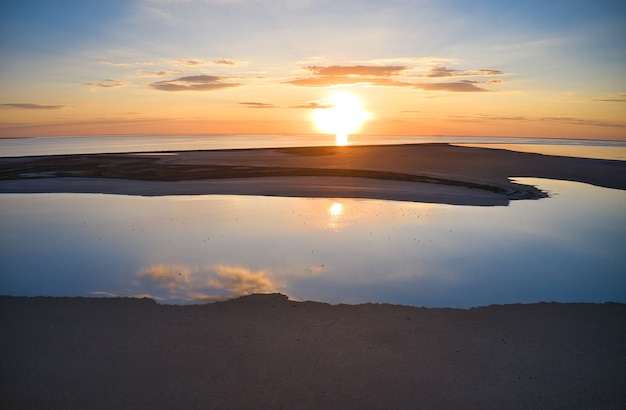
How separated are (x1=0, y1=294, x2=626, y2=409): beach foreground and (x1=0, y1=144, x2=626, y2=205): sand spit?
19.3m

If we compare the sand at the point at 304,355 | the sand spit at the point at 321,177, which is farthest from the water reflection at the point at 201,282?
the sand spit at the point at 321,177

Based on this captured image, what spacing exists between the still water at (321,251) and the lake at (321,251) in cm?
6

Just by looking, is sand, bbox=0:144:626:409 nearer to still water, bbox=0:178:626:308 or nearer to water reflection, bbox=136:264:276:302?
water reflection, bbox=136:264:276:302

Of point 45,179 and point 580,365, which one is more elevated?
point 45,179

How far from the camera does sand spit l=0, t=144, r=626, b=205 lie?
109 feet

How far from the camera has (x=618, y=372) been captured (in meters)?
8.96

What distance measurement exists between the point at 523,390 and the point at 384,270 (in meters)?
7.14

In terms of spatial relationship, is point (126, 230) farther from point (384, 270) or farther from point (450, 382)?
point (450, 382)

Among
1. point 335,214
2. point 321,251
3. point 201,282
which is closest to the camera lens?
point 201,282

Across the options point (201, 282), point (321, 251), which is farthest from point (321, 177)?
point (201, 282)

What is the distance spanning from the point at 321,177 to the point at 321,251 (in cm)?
2359

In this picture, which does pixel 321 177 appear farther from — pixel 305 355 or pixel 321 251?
pixel 305 355

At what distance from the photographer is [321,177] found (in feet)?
134

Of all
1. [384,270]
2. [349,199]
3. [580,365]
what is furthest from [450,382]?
[349,199]
